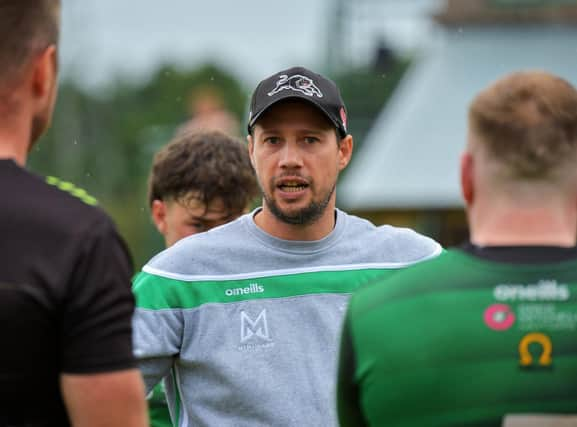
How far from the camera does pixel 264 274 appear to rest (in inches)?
177

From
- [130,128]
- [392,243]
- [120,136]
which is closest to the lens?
[392,243]

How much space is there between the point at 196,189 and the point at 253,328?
1.08m

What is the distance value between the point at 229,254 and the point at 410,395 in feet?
5.38

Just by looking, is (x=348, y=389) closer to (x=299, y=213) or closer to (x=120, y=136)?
(x=299, y=213)

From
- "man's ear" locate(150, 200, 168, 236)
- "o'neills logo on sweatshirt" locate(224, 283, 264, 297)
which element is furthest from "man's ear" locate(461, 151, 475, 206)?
"man's ear" locate(150, 200, 168, 236)

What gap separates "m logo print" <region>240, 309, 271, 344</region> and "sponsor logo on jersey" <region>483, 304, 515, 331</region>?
1490mm

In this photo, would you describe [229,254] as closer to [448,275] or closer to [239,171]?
[239,171]

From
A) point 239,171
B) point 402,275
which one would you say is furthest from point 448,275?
point 239,171

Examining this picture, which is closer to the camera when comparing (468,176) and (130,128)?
(468,176)

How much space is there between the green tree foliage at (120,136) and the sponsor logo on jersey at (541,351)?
13.7 metres

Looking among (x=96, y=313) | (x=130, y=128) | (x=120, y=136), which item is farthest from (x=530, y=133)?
(x=130, y=128)

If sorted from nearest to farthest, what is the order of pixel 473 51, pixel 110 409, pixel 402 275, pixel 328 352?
pixel 110 409 < pixel 402 275 < pixel 328 352 < pixel 473 51

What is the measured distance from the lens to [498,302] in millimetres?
2969

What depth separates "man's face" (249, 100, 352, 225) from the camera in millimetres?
4605
